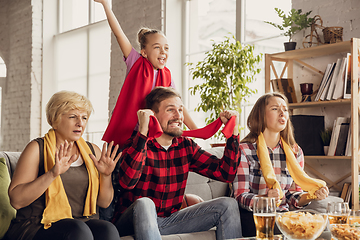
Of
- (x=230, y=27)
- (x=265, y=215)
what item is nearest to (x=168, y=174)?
(x=265, y=215)

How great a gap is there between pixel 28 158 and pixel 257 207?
106cm

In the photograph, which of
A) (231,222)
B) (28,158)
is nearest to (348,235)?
(231,222)

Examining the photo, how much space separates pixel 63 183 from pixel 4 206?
0.30 m

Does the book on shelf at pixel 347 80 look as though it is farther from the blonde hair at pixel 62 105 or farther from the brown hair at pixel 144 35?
the blonde hair at pixel 62 105

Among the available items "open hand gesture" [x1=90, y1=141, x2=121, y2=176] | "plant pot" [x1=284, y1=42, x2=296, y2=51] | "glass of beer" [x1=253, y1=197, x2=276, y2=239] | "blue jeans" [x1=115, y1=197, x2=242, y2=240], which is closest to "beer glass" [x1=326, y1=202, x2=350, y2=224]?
"glass of beer" [x1=253, y1=197, x2=276, y2=239]

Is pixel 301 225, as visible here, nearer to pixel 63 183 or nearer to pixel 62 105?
pixel 63 183

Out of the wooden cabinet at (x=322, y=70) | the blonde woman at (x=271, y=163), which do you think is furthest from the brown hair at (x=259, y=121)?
the wooden cabinet at (x=322, y=70)

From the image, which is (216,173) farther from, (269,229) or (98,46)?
(98,46)

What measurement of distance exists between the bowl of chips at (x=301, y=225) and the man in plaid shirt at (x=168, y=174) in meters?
0.75

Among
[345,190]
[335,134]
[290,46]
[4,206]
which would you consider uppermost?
[290,46]

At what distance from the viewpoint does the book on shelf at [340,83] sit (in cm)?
323

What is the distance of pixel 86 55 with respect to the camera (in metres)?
6.71

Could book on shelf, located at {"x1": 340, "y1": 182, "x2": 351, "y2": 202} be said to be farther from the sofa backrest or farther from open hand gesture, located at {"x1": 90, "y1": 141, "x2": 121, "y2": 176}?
open hand gesture, located at {"x1": 90, "y1": 141, "x2": 121, "y2": 176}

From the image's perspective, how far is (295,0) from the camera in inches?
152
